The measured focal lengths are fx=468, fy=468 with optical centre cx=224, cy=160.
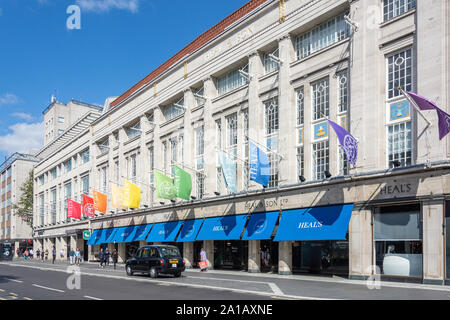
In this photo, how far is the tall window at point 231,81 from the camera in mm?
33156

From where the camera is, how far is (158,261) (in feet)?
84.1

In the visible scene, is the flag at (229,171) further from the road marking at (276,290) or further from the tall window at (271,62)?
the road marking at (276,290)

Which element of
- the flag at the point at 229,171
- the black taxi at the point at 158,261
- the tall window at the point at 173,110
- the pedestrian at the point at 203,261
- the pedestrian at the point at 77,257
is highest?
the tall window at the point at 173,110

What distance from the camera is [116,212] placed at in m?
49.8

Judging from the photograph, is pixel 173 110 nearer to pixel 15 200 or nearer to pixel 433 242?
pixel 433 242

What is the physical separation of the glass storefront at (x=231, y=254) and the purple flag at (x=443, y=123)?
16360 millimetres

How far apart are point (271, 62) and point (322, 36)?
4.50 m

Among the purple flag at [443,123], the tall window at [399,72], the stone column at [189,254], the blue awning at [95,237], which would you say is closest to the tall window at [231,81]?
the tall window at [399,72]

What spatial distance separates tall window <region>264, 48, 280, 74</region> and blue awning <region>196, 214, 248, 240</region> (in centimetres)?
963

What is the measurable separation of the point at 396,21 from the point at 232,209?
1554 cm

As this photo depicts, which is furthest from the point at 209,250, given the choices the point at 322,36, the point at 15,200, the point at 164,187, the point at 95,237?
the point at 15,200
